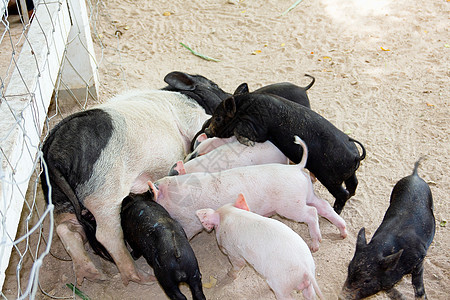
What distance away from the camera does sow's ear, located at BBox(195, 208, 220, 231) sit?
3107 mm

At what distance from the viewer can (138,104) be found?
3842 millimetres

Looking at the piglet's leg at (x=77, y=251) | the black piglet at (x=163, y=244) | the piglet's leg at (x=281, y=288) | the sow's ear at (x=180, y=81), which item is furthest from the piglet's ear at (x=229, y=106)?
the piglet's leg at (x=281, y=288)

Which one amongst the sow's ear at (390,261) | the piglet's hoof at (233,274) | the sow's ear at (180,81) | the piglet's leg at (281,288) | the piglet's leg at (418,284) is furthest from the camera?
the sow's ear at (180,81)

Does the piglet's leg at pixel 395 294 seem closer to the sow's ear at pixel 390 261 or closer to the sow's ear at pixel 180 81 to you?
the sow's ear at pixel 390 261

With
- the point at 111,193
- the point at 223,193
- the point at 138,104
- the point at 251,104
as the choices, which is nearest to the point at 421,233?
the point at 223,193

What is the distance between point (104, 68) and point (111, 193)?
2500 millimetres

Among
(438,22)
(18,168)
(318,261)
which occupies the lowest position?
(318,261)

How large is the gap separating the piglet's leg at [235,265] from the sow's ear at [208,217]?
10.2 inches

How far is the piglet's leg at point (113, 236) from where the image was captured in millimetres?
3275

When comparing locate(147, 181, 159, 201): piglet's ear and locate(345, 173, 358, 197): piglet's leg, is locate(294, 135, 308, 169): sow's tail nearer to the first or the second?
locate(345, 173, 358, 197): piglet's leg

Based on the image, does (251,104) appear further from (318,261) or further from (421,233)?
(421,233)

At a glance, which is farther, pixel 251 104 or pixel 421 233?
pixel 251 104

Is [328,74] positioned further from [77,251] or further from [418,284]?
[77,251]

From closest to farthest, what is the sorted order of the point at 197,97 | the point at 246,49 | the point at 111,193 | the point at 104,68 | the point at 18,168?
the point at 18,168 < the point at 111,193 < the point at 197,97 < the point at 104,68 < the point at 246,49
